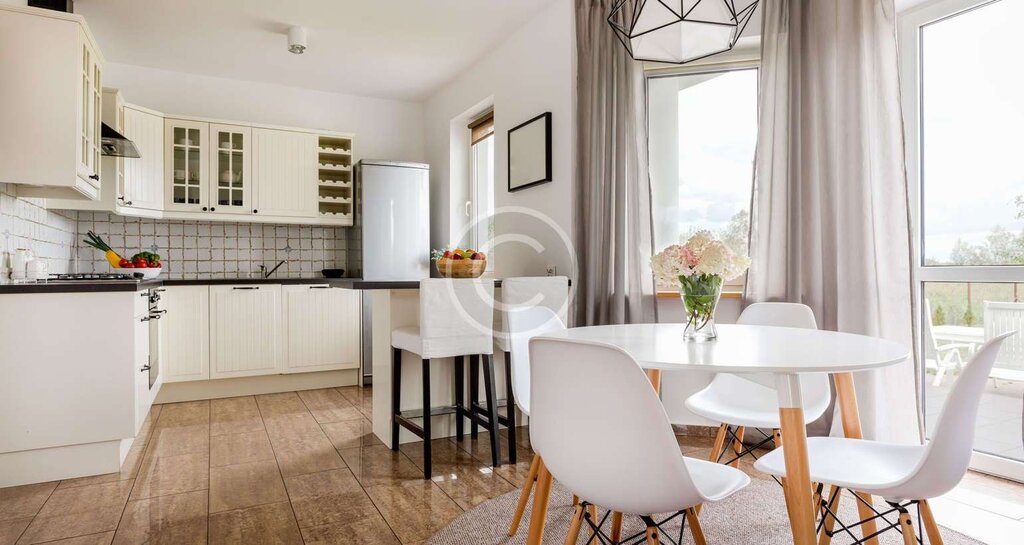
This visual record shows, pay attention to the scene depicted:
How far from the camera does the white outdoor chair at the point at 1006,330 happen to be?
2373 mm

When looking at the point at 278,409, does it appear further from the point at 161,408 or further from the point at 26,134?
the point at 26,134

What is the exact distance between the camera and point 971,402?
1325 millimetres

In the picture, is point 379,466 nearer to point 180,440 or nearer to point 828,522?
point 180,440

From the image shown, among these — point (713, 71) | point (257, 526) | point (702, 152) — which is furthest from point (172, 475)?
point (713, 71)

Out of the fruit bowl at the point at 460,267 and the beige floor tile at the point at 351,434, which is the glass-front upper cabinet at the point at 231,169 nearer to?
the beige floor tile at the point at 351,434

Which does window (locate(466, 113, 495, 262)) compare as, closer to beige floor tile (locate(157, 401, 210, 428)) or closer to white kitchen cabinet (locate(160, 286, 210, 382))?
white kitchen cabinet (locate(160, 286, 210, 382))

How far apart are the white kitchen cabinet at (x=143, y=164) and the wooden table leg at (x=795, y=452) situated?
4320 mm

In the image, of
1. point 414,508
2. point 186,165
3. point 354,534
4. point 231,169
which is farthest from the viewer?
point 231,169

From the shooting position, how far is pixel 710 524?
6.78ft

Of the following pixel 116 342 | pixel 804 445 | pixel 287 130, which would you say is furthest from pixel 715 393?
pixel 287 130

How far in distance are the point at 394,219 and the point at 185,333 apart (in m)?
1.80

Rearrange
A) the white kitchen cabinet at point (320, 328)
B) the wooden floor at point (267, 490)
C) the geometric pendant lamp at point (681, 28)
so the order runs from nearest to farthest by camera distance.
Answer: the geometric pendant lamp at point (681, 28) < the wooden floor at point (267, 490) < the white kitchen cabinet at point (320, 328)

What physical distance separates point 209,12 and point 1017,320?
4495 mm

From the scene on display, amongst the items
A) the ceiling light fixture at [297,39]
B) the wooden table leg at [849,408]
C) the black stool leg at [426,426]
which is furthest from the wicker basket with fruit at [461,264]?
the ceiling light fixture at [297,39]
